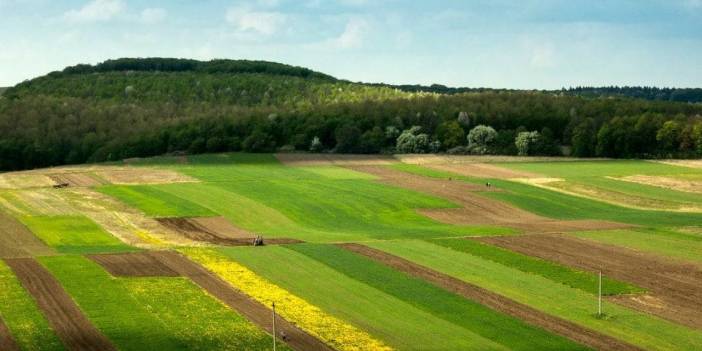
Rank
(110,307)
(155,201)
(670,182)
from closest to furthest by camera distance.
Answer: (110,307) → (155,201) → (670,182)

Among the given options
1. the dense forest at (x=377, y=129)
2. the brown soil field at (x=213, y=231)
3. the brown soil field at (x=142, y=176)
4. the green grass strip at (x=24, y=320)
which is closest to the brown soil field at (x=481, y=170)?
the dense forest at (x=377, y=129)

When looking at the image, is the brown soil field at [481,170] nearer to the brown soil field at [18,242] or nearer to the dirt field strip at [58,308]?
the brown soil field at [18,242]

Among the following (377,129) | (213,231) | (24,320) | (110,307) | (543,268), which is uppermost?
(377,129)

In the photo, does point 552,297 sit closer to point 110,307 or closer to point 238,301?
point 238,301

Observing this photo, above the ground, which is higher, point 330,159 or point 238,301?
point 238,301

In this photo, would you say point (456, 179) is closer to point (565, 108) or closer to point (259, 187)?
point (259, 187)

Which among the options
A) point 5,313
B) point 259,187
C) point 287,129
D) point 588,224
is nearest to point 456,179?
point 259,187

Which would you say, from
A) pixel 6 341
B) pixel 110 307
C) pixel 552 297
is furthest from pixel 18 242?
pixel 552 297
